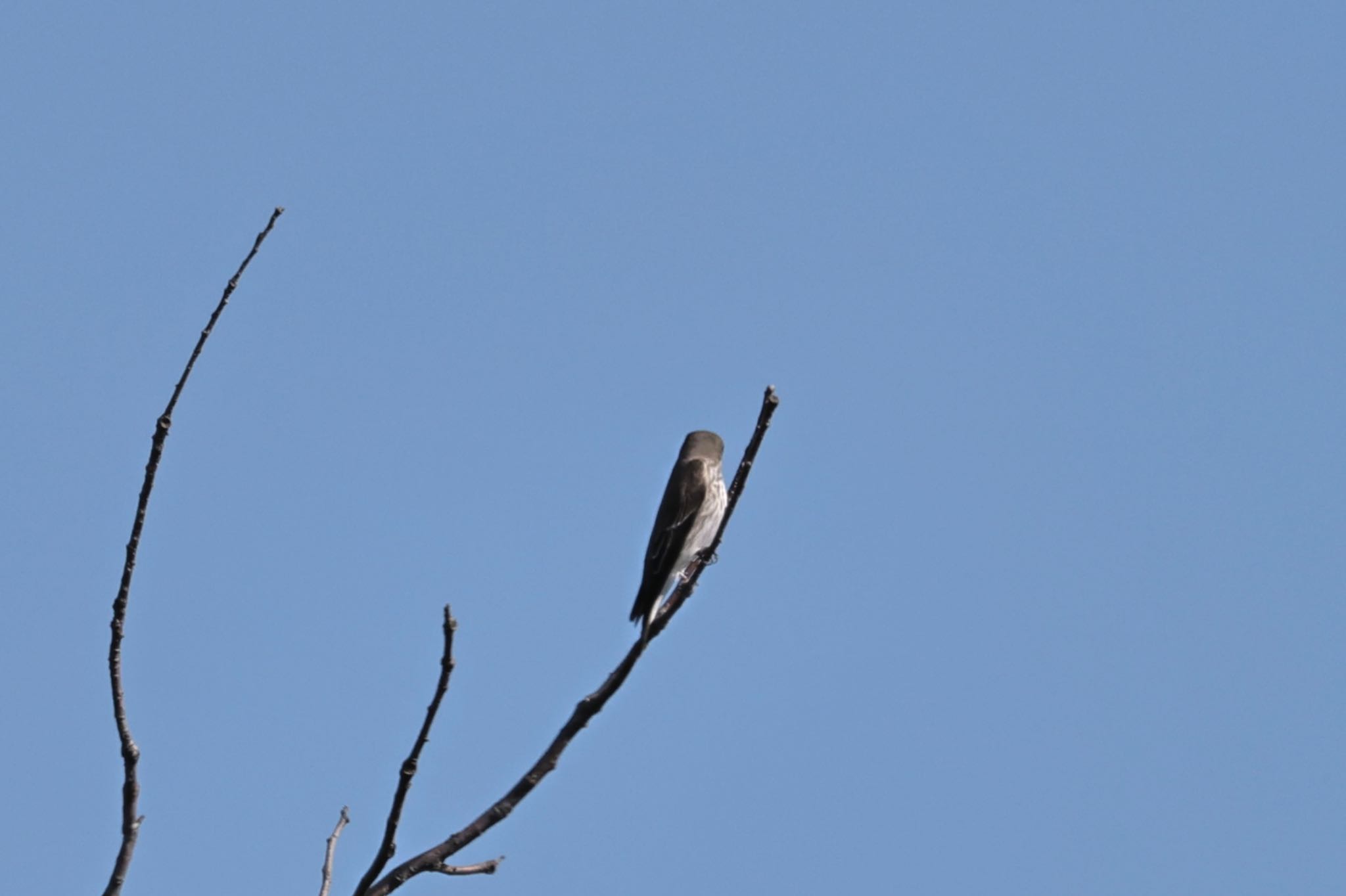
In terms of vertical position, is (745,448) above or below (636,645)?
above

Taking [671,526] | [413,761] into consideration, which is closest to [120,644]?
[413,761]

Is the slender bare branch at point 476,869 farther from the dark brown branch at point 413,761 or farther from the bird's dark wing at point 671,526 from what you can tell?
the bird's dark wing at point 671,526

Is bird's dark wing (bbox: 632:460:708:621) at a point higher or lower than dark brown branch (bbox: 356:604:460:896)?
higher

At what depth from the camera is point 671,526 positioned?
8.71m

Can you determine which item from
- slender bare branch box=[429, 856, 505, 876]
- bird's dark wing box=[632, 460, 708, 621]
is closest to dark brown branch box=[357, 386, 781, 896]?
slender bare branch box=[429, 856, 505, 876]

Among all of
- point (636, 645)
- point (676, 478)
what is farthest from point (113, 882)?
point (676, 478)

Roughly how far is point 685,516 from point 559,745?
16.7ft

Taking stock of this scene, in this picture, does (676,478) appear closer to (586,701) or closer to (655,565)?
(655,565)

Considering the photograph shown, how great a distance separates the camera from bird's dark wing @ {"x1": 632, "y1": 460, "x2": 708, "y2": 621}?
328 inches

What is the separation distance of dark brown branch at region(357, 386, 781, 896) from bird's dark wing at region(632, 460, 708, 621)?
12.0 ft

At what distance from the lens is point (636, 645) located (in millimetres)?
3822

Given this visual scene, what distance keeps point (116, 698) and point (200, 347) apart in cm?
74

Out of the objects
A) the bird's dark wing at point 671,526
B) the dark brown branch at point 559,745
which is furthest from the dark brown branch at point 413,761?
the bird's dark wing at point 671,526

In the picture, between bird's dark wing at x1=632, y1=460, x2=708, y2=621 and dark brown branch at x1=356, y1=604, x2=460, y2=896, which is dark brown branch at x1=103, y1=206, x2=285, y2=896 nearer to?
dark brown branch at x1=356, y1=604, x2=460, y2=896
